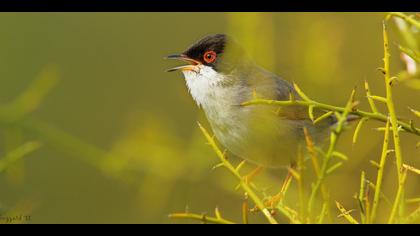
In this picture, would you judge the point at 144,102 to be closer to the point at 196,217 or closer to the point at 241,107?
the point at 241,107

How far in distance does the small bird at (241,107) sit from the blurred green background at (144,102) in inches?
6.6

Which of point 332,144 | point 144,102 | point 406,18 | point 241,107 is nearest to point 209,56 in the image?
point 241,107

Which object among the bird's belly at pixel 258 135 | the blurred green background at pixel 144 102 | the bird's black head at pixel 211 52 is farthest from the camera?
the bird's black head at pixel 211 52

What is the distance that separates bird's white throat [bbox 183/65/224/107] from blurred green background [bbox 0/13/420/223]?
15cm

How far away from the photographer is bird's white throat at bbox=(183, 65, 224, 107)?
13.8ft

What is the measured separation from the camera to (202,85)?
14.0 feet

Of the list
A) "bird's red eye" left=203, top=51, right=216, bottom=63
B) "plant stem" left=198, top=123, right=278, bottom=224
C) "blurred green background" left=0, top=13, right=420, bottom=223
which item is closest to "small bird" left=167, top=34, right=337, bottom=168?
"bird's red eye" left=203, top=51, right=216, bottom=63

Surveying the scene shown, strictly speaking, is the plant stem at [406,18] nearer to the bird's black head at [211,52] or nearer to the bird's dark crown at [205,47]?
the bird's black head at [211,52]

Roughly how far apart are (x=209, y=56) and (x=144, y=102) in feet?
3.98

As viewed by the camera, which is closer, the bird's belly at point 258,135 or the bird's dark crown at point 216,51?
the bird's belly at point 258,135

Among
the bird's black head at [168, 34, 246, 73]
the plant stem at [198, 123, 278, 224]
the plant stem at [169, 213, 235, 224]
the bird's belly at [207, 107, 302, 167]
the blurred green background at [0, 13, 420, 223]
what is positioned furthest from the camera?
the bird's black head at [168, 34, 246, 73]

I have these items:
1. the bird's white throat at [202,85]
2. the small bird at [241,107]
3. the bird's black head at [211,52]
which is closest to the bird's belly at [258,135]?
the small bird at [241,107]

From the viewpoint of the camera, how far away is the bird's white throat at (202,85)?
4.20 m

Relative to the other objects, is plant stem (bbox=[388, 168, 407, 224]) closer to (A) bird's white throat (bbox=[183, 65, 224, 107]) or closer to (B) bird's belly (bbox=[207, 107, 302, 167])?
(B) bird's belly (bbox=[207, 107, 302, 167])
